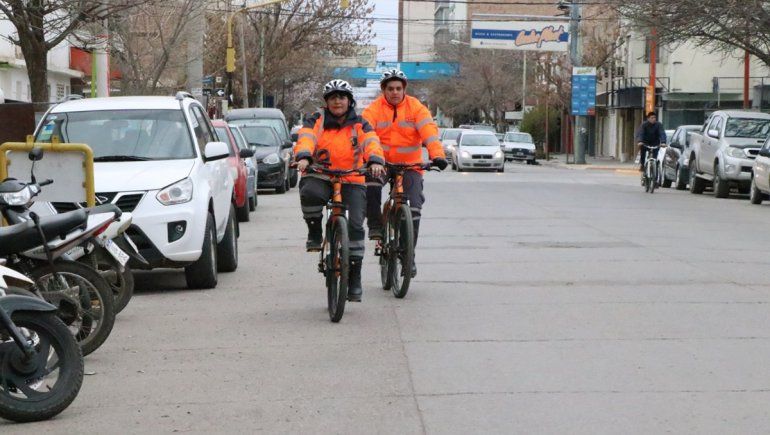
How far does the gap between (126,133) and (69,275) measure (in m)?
4.23

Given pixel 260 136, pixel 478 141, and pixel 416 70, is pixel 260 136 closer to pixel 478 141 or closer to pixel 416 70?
pixel 478 141

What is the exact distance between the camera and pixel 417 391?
292 inches

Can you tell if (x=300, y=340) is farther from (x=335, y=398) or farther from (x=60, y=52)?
(x=60, y=52)

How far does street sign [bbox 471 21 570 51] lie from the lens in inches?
2825

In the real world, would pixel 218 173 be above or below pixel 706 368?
above

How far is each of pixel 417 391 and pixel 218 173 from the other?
6.04 metres

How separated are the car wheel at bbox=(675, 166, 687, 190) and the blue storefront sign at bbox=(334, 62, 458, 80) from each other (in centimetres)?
6766

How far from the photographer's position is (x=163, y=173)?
11688 mm

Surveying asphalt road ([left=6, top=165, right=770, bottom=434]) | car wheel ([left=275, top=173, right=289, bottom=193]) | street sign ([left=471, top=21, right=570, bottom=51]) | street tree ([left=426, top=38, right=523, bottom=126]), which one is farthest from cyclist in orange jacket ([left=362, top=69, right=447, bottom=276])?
street tree ([left=426, top=38, right=523, bottom=126])

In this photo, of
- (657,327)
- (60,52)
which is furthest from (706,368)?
(60,52)

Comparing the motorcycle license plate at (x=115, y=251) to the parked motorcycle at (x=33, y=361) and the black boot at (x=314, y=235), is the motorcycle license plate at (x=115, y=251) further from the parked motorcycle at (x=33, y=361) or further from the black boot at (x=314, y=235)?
the parked motorcycle at (x=33, y=361)

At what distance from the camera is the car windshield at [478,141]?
45125mm

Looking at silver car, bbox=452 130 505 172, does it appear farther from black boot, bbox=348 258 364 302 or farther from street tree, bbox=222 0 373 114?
black boot, bbox=348 258 364 302

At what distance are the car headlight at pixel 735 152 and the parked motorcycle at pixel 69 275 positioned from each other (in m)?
19.5
